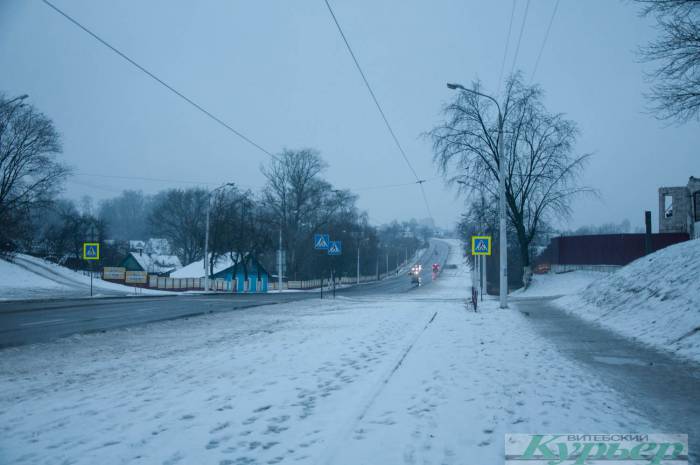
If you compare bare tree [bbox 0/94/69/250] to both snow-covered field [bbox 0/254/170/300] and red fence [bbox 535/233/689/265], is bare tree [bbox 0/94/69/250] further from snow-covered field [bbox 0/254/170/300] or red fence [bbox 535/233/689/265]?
red fence [bbox 535/233/689/265]

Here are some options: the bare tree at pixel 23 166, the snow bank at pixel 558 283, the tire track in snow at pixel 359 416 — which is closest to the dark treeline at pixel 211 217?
the bare tree at pixel 23 166

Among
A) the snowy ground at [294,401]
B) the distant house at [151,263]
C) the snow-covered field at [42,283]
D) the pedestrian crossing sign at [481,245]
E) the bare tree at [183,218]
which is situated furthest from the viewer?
the bare tree at [183,218]

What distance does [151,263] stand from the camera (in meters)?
82.3

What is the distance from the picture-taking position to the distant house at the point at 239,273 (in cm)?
5109

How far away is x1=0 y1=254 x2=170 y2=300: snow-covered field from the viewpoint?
3332cm

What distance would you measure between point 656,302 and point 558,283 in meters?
20.3

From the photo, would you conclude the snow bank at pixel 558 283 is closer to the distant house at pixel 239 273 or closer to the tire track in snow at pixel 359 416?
the tire track in snow at pixel 359 416

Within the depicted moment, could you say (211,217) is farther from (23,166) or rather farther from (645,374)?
(645,374)

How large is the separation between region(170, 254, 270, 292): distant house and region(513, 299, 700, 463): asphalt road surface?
43066mm

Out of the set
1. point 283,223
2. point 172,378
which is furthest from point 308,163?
point 172,378

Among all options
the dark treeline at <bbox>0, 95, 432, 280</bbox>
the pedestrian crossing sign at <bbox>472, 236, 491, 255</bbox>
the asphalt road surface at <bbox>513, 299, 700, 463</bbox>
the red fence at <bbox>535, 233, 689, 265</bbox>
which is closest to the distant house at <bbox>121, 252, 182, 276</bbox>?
the dark treeline at <bbox>0, 95, 432, 280</bbox>

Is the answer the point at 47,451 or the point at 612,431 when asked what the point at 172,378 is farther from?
the point at 612,431

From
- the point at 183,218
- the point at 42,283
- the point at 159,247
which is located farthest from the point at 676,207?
the point at 159,247

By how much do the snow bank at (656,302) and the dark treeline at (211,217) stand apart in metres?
22.3
